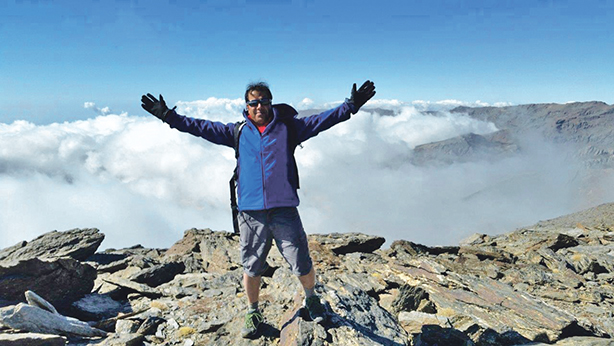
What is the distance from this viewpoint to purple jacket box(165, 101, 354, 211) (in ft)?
17.2

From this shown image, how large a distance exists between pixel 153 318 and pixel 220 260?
5.86 metres

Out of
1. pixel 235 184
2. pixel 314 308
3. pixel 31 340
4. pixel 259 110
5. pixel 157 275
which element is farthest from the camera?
pixel 157 275

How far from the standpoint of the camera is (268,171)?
525 centimetres

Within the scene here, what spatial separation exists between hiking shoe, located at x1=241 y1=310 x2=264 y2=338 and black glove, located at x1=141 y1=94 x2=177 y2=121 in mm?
3748

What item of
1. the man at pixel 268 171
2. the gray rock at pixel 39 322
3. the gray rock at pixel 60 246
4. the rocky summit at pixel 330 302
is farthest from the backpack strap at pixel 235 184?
the gray rock at pixel 60 246

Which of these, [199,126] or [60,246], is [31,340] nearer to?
[199,126]

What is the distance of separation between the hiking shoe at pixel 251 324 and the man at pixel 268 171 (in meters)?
0.02

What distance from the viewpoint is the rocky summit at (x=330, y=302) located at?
564 cm

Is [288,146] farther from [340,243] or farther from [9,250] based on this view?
[9,250]

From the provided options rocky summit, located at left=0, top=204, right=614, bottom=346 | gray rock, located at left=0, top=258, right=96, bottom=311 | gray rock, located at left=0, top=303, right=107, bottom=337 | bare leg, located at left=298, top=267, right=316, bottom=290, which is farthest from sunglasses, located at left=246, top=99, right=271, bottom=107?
gray rock, located at left=0, top=258, right=96, bottom=311

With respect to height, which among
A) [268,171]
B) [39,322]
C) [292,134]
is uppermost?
[292,134]

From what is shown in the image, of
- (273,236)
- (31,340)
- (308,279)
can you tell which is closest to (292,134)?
(273,236)

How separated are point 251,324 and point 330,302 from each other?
4.99ft

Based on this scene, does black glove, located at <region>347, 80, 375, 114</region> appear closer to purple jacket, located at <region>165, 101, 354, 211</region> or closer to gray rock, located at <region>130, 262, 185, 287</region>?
purple jacket, located at <region>165, 101, 354, 211</region>
